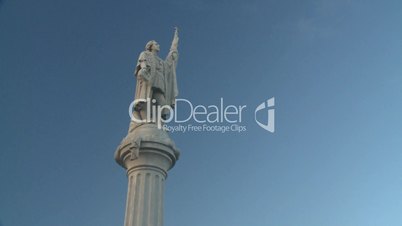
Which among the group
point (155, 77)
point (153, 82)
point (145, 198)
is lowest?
point (145, 198)

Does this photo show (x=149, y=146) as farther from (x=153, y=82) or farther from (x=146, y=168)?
(x=153, y=82)

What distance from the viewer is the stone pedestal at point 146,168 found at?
1234cm

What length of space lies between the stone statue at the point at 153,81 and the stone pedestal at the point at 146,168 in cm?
76

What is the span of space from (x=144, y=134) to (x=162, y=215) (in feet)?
7.13

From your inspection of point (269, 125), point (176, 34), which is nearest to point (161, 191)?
point (176, 34)

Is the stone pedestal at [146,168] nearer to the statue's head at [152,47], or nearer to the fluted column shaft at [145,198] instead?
the fluted column shaft at [145,198]

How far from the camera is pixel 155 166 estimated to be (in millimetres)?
12961

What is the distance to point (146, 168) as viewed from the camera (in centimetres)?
1288

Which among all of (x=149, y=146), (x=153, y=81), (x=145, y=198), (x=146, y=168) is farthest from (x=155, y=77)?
(x=145, y=198)

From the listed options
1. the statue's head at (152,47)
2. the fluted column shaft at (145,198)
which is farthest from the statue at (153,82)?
the fluted column shaft at (145,198)

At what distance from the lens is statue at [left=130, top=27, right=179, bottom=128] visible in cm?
1409

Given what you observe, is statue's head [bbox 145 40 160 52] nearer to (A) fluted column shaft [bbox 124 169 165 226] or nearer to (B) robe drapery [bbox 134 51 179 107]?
(B) robe drapery [bbox 134 51 179 107]

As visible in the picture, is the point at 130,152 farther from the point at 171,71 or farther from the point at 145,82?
the point at 171,71

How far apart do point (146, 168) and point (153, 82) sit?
109 inches
